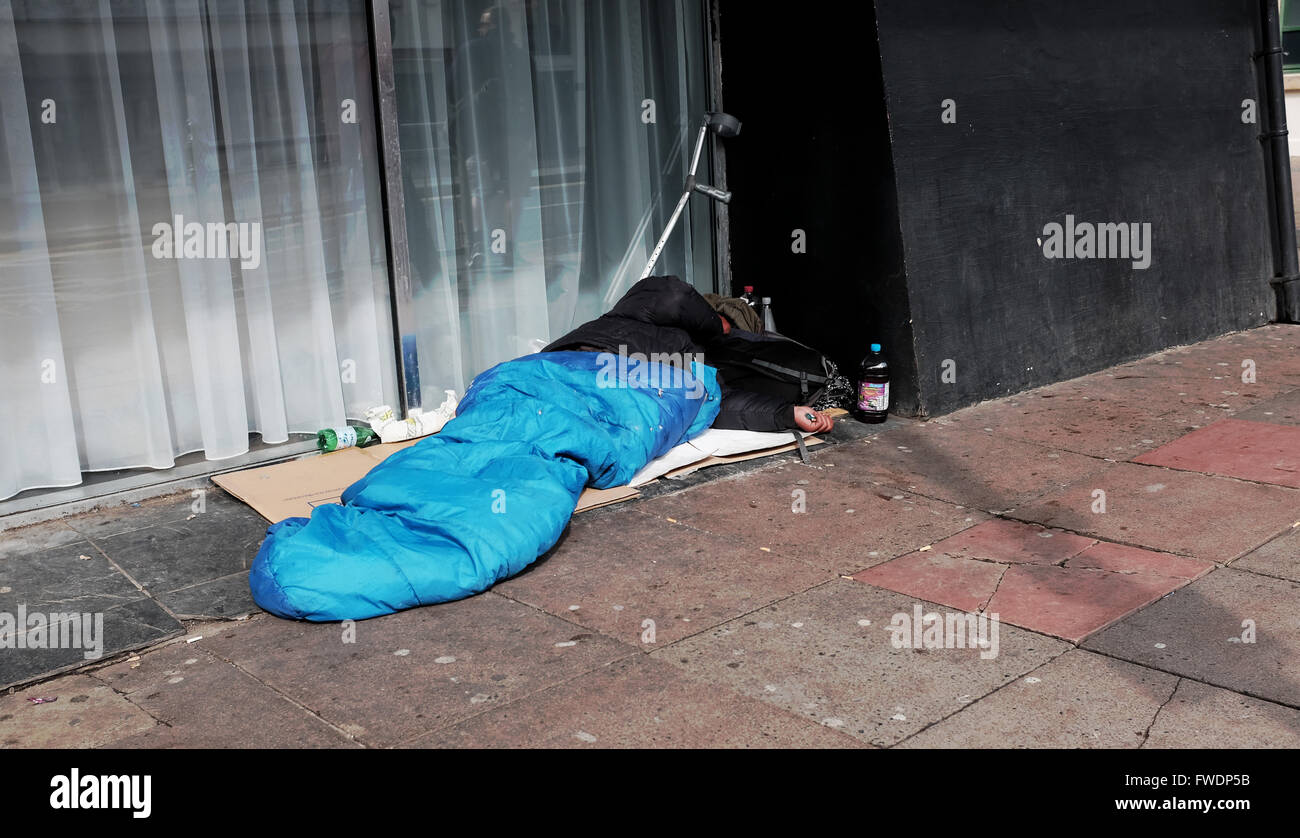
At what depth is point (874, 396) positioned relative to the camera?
602cm

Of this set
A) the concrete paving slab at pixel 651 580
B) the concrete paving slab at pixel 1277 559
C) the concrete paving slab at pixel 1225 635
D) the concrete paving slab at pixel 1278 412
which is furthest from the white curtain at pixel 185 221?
the concrete paving slab at pixel 1278 412

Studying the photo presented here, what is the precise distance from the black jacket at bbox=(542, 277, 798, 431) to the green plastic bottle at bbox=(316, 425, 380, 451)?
90 centimetres

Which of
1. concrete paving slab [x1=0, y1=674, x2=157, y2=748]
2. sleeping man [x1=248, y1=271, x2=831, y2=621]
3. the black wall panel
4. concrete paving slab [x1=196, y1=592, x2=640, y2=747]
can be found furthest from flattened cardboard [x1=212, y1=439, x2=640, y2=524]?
the black wall panel

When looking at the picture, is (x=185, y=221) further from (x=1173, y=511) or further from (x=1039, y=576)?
(x=1173, y=511)

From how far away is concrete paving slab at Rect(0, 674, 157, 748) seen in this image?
3.32 metres

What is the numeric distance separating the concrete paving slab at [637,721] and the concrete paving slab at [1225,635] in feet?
3.47

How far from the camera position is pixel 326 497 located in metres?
5.01

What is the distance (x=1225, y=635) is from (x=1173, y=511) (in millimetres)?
1168

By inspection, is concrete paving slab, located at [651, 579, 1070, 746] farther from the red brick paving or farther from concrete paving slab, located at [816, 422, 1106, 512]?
concrete paving slab, located at [816, 422, 1106, 512]

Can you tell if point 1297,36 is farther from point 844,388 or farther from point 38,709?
point 38,709

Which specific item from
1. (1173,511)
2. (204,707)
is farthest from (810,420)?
(204,707)

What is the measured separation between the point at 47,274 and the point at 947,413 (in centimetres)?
412

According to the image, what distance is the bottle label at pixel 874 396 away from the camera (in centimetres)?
602

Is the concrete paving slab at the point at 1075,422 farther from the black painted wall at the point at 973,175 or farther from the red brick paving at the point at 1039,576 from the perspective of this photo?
the red brick paving at the point at 1039,576
